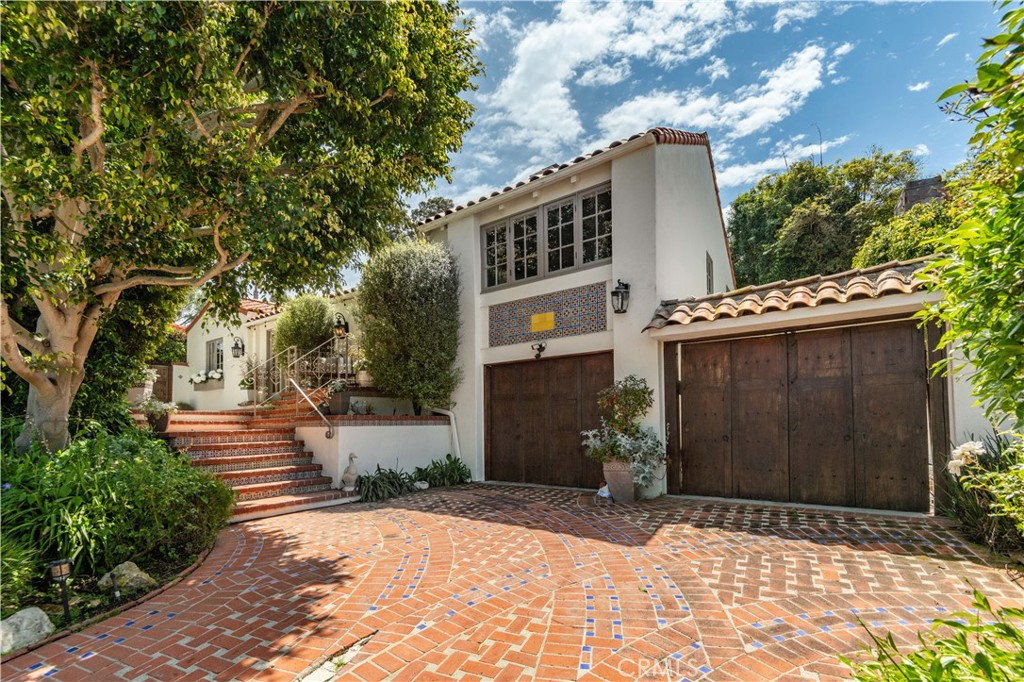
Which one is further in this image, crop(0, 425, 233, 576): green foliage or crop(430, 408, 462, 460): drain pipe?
crop(430, 408, 462, 460): drain pipe

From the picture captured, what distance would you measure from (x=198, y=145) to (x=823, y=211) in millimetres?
21378

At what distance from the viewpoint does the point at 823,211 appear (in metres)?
19.1

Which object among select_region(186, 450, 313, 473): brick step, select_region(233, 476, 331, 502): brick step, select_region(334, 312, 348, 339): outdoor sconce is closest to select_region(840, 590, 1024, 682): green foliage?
select_region(233, 476, 331, 502): brick step

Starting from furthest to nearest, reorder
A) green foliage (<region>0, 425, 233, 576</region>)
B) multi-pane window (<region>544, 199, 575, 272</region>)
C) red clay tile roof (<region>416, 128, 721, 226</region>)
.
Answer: multi-pane window (<region>544, 199, 575, 272</region>) → red clay tile roof (<region>416, 128, 721, 226</region>) → green foliage (<region>0, 425, 233, 576</region>)

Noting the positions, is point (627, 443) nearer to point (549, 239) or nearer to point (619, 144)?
point (549, 239)

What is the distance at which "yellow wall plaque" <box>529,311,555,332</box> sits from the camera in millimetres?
9421

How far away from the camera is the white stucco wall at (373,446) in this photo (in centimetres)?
877

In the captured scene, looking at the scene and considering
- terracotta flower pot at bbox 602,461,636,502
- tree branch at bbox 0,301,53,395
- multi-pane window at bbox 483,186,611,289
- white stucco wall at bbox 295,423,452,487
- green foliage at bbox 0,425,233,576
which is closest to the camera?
green foliage at bbox 0,425,233,576

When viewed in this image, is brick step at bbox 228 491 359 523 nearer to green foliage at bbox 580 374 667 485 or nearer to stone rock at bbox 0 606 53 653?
stone rock at bbox 0 606 53 653

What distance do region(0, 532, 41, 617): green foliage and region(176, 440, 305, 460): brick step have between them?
370cm

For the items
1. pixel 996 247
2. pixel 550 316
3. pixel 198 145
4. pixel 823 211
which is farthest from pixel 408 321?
pixel 823 211

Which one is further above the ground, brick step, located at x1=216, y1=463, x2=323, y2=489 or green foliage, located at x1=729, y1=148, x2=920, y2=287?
green foliage, located at x1=729, y1=148, x2=920, y2=287

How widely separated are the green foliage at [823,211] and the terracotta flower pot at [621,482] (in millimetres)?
16167

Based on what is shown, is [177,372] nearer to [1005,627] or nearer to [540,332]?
[540,332]
